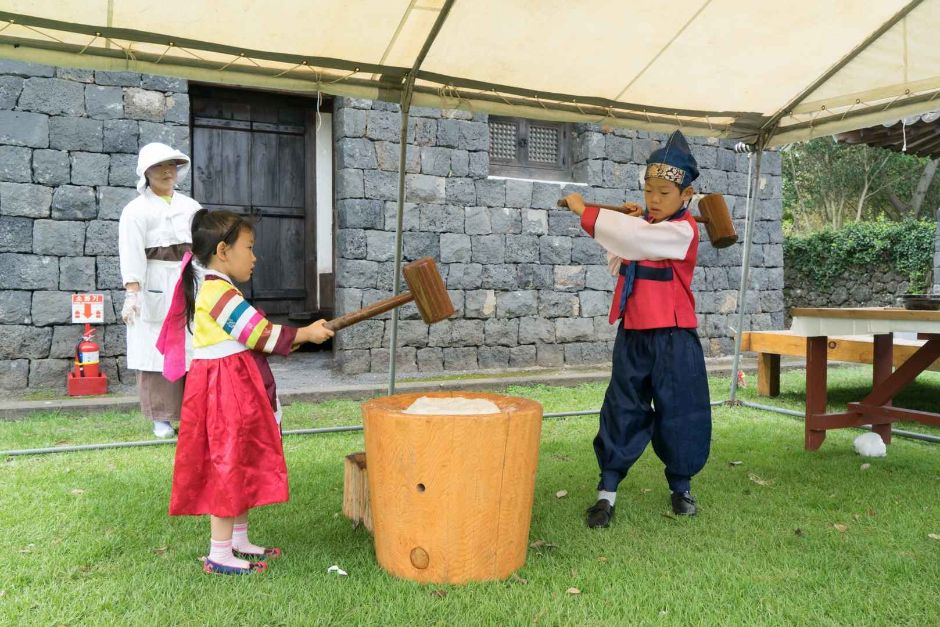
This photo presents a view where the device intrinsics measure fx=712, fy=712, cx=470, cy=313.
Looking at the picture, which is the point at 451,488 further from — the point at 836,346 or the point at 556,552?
the point at 836,346

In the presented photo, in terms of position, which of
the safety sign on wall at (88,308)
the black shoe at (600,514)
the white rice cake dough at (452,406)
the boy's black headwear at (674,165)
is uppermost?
the boy's black headwear at (674,165)

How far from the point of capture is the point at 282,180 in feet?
23.9

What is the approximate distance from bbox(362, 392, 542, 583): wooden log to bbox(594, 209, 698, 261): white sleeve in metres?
0.86

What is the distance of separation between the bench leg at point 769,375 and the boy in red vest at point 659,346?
345 centimetres

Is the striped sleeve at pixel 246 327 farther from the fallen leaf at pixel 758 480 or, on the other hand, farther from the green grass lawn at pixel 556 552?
the fallen leaf at pixel 758 480

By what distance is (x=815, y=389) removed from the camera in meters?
4.18

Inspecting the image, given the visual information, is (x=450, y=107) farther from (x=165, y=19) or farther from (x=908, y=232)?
(x=908, y=232)

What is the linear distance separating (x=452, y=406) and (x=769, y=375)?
4559 millimetres

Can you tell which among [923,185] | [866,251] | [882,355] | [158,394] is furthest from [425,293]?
[923,185]

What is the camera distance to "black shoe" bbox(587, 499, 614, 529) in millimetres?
2768

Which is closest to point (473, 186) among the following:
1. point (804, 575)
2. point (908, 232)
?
point (804, 575)

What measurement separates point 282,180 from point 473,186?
199 centimetres

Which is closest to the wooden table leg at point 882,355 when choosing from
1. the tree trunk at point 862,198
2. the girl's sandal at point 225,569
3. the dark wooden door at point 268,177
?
the girl's sandal at point 225,569

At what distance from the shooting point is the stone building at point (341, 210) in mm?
5543
